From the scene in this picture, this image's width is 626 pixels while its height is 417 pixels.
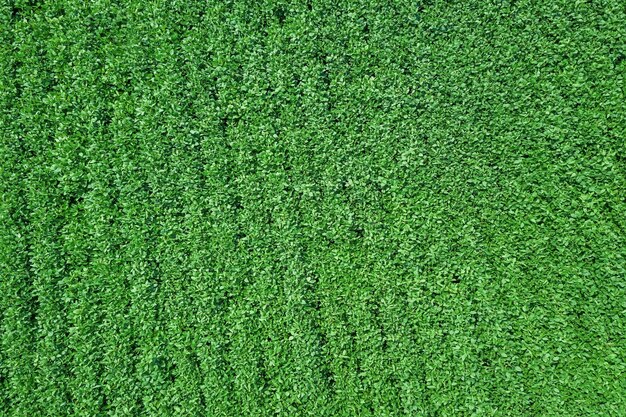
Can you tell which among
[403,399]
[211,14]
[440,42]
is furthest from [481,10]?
[403,399]

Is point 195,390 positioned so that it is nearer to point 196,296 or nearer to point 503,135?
point 196,296

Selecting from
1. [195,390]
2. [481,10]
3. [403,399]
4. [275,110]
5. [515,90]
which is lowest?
[403,399]

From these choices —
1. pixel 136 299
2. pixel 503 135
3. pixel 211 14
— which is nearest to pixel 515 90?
pixel 503 135

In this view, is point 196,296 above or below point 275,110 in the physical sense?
below

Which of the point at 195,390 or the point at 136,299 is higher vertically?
the point at 136,299

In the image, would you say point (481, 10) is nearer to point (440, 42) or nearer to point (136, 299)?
point (440, 42)

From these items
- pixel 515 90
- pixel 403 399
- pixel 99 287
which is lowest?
pixel 403 399
